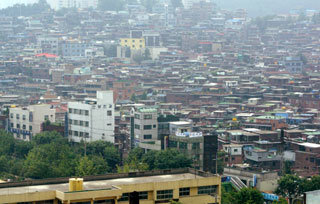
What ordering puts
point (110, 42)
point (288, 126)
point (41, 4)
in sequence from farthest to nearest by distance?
point (41, 4)
point (110, 42)
point (288, 126)

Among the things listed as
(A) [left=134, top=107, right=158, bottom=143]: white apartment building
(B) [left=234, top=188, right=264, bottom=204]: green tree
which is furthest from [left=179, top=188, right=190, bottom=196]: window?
(A) [left=134, top=107, right=158, bottom=143]: white apartment building

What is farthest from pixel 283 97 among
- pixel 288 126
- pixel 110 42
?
pixel 110 42

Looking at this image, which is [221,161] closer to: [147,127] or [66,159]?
[147,127]

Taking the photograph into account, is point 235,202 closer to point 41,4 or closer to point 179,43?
point 179,43

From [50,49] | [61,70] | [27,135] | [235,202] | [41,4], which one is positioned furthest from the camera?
[41,4]

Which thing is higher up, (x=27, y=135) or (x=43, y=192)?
(x=43, y=192)

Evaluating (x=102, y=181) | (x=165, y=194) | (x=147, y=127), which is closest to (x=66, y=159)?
(x=147, y=127)
